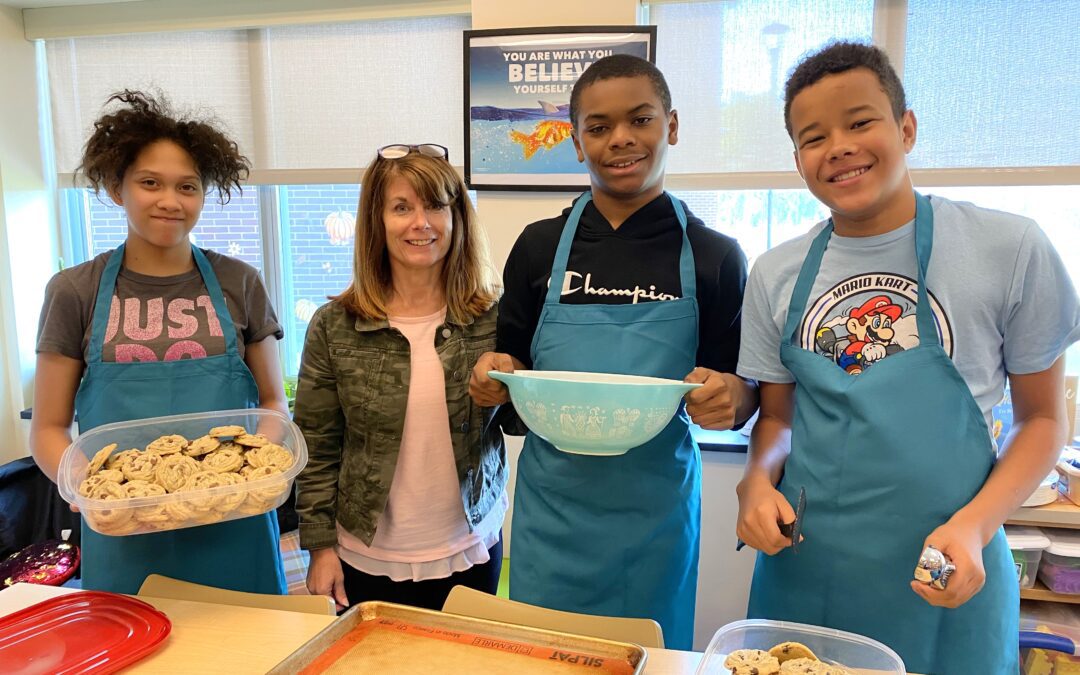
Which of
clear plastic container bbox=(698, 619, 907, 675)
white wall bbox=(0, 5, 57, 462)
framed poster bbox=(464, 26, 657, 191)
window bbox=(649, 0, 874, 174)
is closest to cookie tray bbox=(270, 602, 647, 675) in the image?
clear plastic container bbox=(698, 619, 907, 675)

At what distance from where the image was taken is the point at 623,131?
1202 mm

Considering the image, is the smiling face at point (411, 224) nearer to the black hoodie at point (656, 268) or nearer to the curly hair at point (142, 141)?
the black hoodie at point (656, 268)

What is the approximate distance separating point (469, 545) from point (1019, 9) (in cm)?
230

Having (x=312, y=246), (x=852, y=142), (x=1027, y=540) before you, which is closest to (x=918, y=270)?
(x=852, y=142)

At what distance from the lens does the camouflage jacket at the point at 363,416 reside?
1374 millimetres

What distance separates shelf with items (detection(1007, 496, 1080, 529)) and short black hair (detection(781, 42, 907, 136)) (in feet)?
4.41

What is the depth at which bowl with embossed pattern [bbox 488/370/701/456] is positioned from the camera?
104 centimetres

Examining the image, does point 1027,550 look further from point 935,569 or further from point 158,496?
point 158,496

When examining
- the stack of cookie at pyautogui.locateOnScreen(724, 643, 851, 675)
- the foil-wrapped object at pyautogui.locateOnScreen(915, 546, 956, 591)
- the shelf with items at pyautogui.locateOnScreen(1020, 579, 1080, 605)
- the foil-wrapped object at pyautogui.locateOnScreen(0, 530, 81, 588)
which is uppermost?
the foil-wrapped object at pyautogui.locateOnScreen(915, 546, 956, 591)

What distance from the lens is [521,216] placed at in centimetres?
252

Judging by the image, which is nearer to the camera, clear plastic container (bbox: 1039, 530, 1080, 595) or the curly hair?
the curly hair

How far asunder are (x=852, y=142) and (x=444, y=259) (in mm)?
792

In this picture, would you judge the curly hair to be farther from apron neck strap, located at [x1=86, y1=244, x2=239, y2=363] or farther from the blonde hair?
the blonde hair

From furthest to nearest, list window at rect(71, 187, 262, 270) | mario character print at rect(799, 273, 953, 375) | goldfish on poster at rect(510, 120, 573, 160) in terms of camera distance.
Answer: window at rect(71, 187, 262, 270) < goldfish on poster at rect(510, 120, 573, 160) < mario character print at rect(799, 273, 953, 375)
